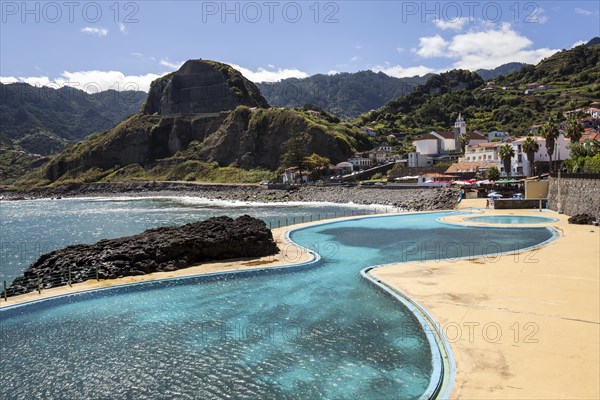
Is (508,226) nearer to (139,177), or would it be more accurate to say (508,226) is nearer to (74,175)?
(139,177)

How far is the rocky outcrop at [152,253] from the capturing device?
22.7m

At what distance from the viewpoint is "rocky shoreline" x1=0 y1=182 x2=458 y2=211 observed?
203 feet

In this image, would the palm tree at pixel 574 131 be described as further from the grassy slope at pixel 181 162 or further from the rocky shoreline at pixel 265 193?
the grassy slope at pixel 181 162

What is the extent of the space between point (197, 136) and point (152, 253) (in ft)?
443

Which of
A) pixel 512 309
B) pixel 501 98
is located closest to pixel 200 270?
pixel 512 309

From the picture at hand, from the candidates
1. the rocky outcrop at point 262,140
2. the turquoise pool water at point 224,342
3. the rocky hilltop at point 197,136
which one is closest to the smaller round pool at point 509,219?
the turquoise pool water at point 224,342

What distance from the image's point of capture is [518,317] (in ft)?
49.7

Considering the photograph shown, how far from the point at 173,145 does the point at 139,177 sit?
1824cm

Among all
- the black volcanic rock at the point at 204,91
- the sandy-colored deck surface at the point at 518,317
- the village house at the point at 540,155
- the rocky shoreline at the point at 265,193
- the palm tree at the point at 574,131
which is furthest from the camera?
the black volcanic rock at the point at 204,91

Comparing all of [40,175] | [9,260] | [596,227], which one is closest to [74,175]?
[40,175]

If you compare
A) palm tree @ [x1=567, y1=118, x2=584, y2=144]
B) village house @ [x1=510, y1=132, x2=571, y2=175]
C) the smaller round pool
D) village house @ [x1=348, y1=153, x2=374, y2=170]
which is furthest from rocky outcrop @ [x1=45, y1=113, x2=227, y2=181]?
the smaller round pool

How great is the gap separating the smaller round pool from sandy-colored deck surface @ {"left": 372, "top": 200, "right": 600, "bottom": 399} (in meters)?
14.5

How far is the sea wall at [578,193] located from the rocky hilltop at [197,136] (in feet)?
249

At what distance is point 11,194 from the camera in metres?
142
